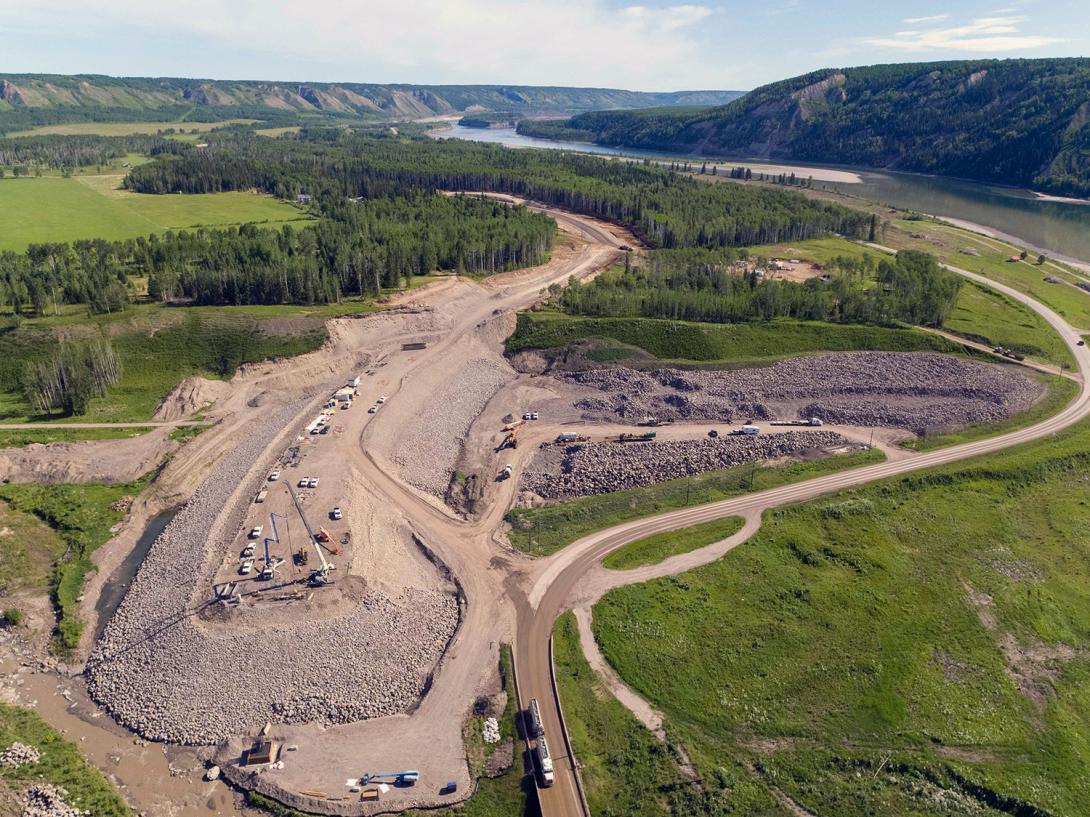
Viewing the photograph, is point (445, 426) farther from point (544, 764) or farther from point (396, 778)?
point (544, 764)

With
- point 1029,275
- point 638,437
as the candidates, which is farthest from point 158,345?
point 1029,275

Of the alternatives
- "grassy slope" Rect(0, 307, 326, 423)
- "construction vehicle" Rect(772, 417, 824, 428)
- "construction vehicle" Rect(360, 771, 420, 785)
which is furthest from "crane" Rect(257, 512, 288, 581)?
"construction vehicle" Rect(772, 417, 824, 428)

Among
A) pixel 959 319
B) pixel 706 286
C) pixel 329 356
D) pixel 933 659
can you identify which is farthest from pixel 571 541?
pixel 959 319

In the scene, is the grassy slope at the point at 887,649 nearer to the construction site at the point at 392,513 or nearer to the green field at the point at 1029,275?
the construction site at the point at 392,513

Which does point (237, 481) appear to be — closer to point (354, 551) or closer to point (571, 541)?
point (354, 551)

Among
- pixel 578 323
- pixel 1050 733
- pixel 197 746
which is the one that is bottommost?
pixel 197 746

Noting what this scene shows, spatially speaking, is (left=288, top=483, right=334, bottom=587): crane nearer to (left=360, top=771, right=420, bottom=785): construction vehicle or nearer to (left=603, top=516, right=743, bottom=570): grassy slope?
(left=360, top=771, right=420, bottom=785): construction vehicle
